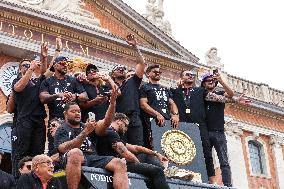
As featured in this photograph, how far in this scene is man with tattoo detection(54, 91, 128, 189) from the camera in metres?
5.64

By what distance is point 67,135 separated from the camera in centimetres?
629

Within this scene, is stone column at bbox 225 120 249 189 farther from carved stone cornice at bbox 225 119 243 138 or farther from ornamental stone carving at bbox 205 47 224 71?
ornamental stone carving at bbox 205 47 224 71

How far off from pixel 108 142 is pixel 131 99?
120 cm

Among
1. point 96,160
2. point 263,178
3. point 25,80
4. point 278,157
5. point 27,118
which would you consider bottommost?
point 96,160

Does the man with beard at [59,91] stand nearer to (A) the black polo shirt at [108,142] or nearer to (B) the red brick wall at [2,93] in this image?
(A) the black polo shirt at [108,142]

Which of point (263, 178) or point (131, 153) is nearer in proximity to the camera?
point (131, 153)

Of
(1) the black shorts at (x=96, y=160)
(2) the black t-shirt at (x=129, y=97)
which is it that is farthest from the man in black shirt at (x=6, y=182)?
(2) the black t-shirt at (x=129, y=97)

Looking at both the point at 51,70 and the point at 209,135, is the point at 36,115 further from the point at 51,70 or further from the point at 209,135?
the point at 209,135

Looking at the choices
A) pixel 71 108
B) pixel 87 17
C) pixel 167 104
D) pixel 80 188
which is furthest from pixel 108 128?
pixel 87 17

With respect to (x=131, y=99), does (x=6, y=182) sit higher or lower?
lower

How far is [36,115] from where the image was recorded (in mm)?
7281

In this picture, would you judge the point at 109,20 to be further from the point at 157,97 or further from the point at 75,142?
the point at 75,142

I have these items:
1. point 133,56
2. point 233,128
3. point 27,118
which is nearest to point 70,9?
point 133,56

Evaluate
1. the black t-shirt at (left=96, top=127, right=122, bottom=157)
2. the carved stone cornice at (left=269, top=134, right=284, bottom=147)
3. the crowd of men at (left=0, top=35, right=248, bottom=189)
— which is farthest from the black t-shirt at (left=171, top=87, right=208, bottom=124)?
the carved stone cornice at (left=269, top=134, right=284, bottom=147)
